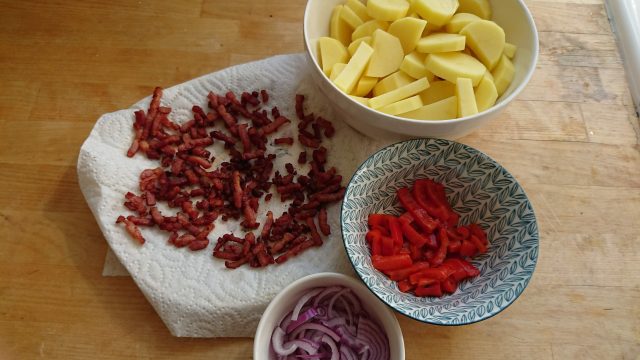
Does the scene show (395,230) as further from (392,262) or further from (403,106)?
(403,106)

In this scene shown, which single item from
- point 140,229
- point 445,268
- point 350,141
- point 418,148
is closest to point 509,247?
point 445,268

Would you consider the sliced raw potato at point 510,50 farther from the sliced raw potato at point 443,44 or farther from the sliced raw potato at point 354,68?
the sliced raw potato at point 354,68

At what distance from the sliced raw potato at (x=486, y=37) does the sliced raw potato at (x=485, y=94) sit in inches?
2.2

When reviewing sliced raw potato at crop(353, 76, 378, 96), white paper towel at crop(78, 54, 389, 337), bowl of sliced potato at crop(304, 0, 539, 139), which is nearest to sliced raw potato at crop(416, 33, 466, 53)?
bowl of sliced potato at crop(304, 0, 539, 139)

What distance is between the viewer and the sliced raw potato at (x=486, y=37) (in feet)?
3.21

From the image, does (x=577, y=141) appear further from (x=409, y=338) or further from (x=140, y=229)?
(x=140, y=229)

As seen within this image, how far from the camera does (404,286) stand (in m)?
0.87

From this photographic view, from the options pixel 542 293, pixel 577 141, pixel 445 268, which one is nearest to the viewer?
pixel 445 268

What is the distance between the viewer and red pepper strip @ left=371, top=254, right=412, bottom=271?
88 centimetres

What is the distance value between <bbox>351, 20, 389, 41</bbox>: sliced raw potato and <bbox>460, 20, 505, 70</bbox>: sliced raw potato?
6.0 inches

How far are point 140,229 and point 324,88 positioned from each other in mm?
447

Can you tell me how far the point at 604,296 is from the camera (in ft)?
3.26

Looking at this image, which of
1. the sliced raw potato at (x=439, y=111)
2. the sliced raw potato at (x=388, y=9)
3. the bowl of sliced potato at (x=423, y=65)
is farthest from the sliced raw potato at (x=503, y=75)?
the sliced raw potato at (x=388, y=9)

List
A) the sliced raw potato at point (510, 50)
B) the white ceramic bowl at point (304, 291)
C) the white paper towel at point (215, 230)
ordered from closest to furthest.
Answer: the white ceramic bowl at point (304, 291) → the white paper towel at point (215, 230) → the sliced raw potato at point (510, 50)
